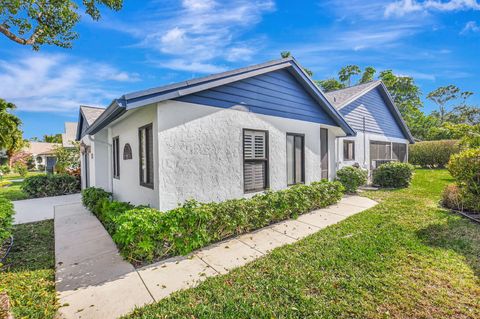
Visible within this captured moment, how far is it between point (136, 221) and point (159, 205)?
844 millimetres

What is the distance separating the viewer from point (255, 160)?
6.88 metres

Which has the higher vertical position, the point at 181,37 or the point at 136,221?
the point at 181,37

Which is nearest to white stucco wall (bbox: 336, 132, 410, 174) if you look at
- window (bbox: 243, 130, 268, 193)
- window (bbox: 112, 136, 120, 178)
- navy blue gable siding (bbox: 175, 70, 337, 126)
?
navy blue gable siding (bbox: 175, 70, 337, 126)

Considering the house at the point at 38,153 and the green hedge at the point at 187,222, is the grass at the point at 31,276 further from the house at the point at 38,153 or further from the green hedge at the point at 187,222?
the house at the point at 38,153

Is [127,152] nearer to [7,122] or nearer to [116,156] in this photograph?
[116,156]

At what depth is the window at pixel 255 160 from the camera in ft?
21.9

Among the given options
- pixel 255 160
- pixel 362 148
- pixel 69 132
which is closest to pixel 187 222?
pixel 255 160

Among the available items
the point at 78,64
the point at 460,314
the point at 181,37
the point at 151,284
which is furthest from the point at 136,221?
the point at 78,64

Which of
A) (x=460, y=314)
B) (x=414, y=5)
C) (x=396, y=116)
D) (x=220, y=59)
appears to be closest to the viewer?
(x=460, y=314)

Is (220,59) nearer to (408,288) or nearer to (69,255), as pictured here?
(69,255)

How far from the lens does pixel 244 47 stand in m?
9.73

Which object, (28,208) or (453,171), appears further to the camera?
(28,208)

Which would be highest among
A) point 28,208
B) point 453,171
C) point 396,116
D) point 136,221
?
point 396,116

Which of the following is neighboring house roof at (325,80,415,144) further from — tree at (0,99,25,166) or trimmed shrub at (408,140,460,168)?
tree at (0,99,25,166)
